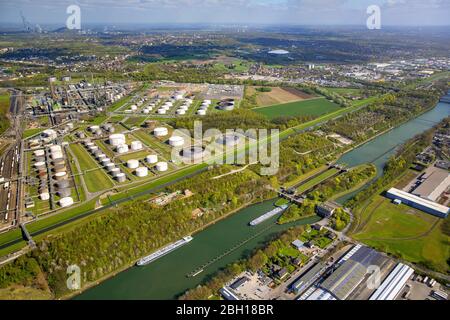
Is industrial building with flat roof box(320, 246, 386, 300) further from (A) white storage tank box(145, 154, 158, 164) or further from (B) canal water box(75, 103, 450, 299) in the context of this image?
(A) white storage tank box(145, 154, 158, 164)

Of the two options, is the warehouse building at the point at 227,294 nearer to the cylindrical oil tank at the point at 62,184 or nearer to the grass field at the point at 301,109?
the cylindrical oil tank at the point at 62,184

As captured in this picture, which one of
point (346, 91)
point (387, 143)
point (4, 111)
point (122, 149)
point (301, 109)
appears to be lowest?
point (387, 143)

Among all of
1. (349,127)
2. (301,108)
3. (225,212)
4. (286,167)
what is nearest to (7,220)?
(225,212)

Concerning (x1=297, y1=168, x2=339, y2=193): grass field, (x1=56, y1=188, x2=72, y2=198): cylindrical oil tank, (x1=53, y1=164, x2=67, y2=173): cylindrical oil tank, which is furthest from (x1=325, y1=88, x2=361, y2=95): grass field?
(x1=56, y1=188, x2=72, y2=198): cylindrical oil tank

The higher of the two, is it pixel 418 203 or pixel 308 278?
pixel 418 203

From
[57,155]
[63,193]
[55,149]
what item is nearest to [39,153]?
[55,149]

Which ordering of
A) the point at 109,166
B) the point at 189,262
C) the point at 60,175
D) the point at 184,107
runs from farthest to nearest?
the point at 184,107 → the point at 109,166 → the point at 60,175 → the point at 189,262

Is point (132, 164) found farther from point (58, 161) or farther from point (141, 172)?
point (58, 161)
